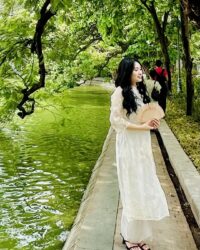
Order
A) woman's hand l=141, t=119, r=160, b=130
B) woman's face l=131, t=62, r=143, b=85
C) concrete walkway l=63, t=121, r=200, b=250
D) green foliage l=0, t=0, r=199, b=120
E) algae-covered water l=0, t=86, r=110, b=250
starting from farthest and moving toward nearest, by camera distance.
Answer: green foliage l=0, t=0, r=199, b=120 → algae-covered water l=0, t=86, r=110, b=250 → concrete walkway l=63, t=121, r=200, b=250 → woman's face l=131, t=62, r=143, b=85 → woman's hand l=141, t=119, r=160, b=130

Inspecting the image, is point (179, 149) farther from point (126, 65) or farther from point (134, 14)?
point (134, 14)

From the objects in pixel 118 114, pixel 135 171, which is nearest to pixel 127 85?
pixel 118 114

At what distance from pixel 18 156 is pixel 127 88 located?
9.75 meters

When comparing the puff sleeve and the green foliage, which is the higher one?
the green foliage

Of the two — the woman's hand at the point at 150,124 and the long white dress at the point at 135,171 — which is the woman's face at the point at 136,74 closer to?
the long white dress at the point at 135,171

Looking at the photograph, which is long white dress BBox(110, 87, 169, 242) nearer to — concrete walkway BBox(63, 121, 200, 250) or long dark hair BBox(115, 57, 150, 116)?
long dark hair BBox(115, 57, 150, 116)

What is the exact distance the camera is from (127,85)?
468 cm

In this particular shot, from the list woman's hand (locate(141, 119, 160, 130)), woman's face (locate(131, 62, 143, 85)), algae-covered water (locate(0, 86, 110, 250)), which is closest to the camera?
woman's hand (locate(141, 119, 160, 130))

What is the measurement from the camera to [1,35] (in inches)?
361

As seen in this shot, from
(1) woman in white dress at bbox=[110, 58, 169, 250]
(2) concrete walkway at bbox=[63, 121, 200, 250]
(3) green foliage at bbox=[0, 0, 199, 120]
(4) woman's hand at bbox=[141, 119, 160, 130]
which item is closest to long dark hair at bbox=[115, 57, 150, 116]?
(1) woman in white dress at bbox=[110, 58, 169, 250]

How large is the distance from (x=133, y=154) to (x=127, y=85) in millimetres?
712

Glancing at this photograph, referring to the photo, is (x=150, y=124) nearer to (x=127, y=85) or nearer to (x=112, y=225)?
(x=127, y=85)

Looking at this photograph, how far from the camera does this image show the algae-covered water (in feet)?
26.1

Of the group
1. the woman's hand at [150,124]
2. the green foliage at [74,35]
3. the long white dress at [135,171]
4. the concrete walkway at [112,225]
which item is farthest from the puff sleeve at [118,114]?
the green foliage at [74,35]
